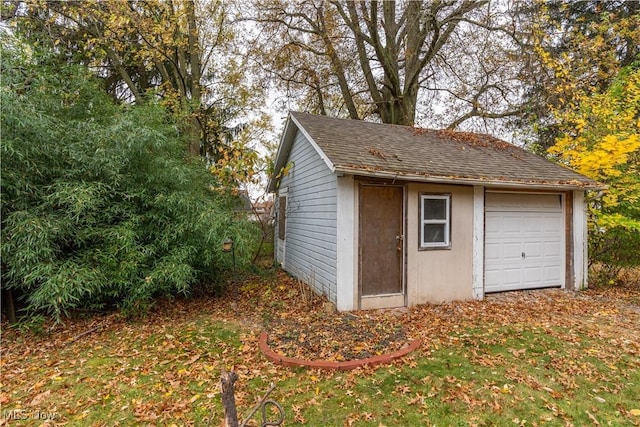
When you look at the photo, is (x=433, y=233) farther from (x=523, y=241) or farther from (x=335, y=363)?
(x=335, y=363)

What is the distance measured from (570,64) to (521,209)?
5398mm

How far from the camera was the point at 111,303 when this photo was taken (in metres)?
5.72

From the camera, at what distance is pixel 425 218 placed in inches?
237

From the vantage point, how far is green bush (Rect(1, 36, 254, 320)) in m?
4.48

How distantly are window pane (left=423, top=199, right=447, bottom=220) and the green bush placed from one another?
11.0 ft

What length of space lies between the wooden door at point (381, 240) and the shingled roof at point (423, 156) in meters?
0.49

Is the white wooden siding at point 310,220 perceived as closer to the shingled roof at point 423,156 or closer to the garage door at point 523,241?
the shingled roof at point 423,156

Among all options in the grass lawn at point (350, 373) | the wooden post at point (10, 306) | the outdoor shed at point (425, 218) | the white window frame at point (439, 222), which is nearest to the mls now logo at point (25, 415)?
the grass lawn at point (350, 373)

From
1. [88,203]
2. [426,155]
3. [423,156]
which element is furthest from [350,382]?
[426,155]

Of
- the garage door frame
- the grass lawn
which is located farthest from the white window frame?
the grass lawn

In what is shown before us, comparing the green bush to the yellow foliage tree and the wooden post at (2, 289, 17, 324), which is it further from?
the yellow foliage tree

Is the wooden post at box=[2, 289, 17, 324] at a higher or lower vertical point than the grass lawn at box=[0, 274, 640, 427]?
higher

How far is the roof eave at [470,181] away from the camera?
5.21 metres

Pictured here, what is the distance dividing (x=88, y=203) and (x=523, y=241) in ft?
25.8
